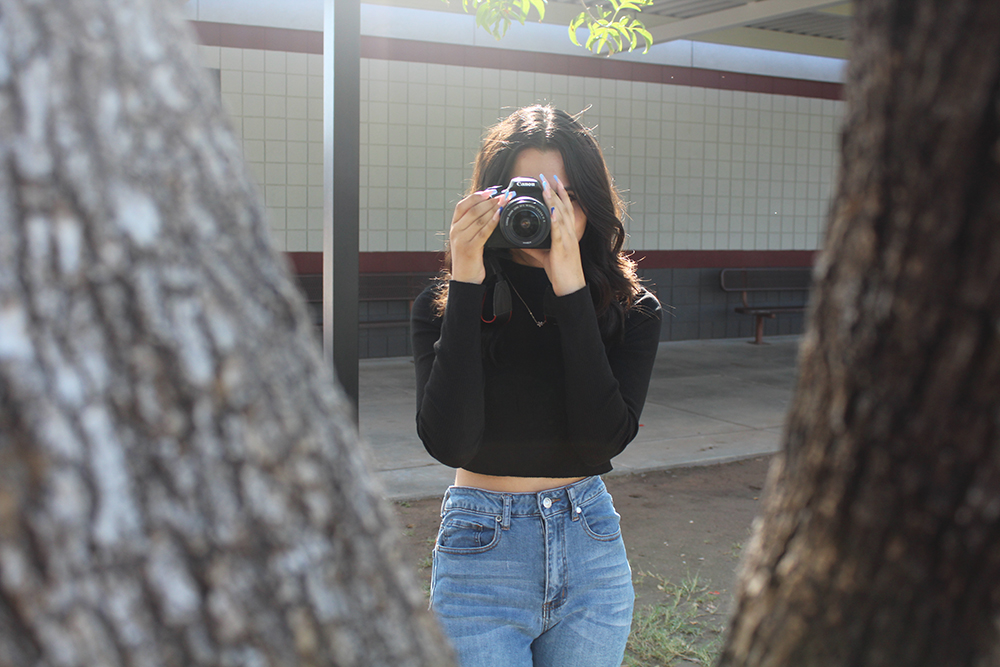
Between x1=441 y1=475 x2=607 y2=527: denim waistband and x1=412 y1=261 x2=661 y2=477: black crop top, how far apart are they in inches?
1.4

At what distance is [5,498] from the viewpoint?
0.47 m

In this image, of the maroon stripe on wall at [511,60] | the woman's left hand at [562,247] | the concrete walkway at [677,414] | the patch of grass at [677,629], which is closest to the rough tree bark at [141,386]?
the woman's left hand at [562,247]

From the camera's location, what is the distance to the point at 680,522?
421cm

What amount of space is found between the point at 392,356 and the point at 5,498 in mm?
8070

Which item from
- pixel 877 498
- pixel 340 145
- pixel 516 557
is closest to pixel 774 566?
pixel 877 498

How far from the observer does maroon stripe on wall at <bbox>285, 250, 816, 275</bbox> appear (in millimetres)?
7941

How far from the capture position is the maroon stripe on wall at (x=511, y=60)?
24.8ft

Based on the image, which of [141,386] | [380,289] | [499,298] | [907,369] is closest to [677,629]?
[499,298]

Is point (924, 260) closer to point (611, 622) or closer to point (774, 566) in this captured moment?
point (774, 566)

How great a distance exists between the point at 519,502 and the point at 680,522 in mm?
2805

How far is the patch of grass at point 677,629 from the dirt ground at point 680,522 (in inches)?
2.1

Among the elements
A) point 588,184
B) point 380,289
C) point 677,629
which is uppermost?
point 588,184

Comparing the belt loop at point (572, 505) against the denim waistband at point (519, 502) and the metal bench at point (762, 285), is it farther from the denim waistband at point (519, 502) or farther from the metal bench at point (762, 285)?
the metal bench at point (762, 285)

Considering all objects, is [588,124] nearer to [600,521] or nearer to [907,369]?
[600,521]
